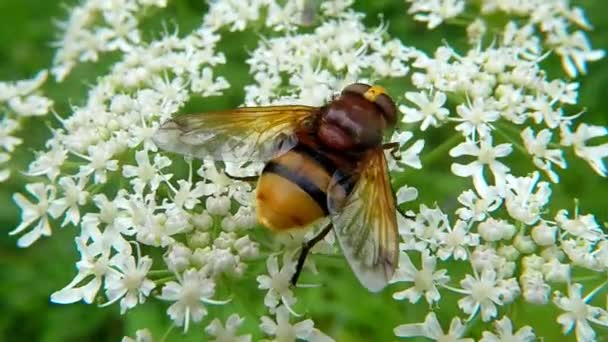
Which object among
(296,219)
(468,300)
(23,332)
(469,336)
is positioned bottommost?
(23,332)

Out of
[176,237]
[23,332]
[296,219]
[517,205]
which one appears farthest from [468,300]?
[23,332]

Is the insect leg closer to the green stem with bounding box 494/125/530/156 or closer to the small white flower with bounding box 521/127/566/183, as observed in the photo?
the green stem with bounding box 494/125/530/156

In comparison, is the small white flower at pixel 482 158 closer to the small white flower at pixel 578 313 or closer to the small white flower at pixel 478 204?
the small white flower at pixel 478 204

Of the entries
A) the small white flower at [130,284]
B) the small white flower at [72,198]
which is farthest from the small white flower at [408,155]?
the small white flower at [72,198]

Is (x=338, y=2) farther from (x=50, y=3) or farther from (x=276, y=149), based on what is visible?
(x=50, y=3)

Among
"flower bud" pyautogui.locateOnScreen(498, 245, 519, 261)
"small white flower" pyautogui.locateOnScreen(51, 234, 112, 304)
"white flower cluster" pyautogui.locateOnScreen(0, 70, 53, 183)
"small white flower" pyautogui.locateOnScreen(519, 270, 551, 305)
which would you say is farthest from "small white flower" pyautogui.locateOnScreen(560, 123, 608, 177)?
"white flower cluster" pyautogui.locateOnScreen(0, 70, 53, 183)

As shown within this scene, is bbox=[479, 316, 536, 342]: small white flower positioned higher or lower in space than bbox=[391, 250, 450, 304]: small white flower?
lower

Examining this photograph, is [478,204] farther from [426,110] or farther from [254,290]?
[254,290]

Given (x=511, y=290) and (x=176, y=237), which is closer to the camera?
(x=511, y=290)
